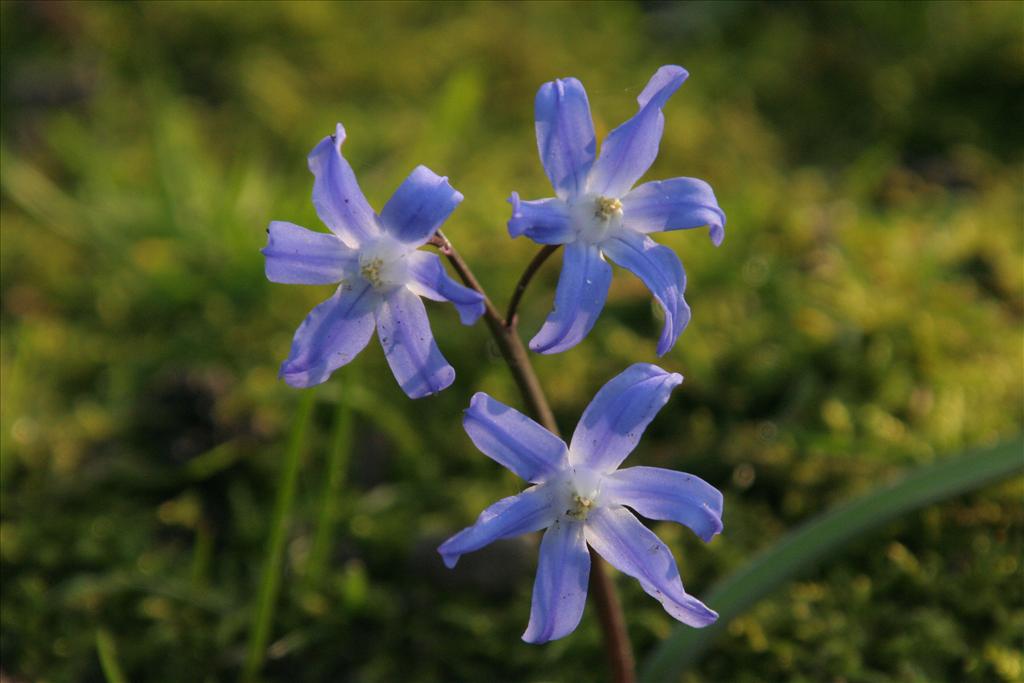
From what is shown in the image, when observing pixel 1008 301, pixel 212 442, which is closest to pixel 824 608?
pixel 1008 301

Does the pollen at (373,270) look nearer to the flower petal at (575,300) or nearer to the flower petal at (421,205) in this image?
the flower petal at (421,205)

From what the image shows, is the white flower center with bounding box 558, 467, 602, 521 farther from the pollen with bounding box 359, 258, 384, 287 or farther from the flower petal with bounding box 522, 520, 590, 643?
the pollen with bounding box 359, 258, 384, 287

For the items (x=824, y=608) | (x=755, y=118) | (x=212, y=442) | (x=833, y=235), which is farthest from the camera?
(x=755, y=118)

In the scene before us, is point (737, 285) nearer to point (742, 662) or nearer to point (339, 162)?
point (742, 662)

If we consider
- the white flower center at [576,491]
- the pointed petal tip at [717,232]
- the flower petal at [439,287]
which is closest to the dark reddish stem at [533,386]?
the flower petal at [439,287]

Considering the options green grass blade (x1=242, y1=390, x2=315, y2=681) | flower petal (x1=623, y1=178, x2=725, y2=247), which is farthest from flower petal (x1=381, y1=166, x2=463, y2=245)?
green grass blade (x1=242, y1=390, x2=315, y2=681)

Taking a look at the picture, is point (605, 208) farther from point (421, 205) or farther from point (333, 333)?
point (333, 333)
